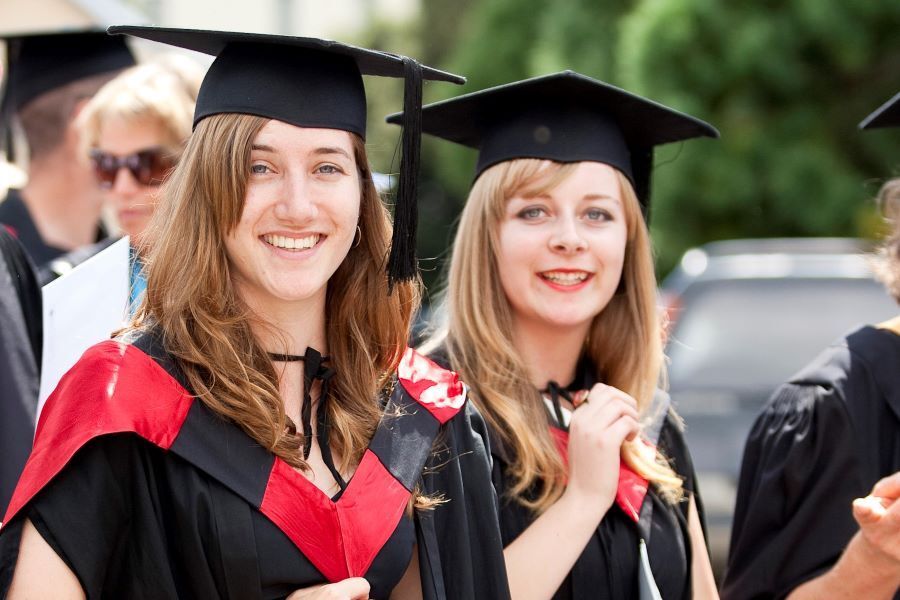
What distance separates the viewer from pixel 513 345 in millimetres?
3143

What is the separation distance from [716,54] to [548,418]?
9.54 metres

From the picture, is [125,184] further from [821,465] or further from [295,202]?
[821,465]

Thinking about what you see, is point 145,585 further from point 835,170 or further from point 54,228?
point 835,170

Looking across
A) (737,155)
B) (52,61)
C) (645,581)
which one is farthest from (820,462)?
(737,155)

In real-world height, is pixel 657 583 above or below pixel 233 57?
below

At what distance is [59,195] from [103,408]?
2750 mm

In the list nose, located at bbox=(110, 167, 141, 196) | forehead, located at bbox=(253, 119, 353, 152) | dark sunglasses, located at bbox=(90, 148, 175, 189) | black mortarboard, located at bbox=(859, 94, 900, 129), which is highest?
black mortarboard, located at bbox=(859, 94, 900, 129)

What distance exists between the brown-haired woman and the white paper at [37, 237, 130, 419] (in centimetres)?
37

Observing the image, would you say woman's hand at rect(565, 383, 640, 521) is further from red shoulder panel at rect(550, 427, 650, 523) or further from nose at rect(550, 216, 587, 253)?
nose at rect(550, 216, 587, 253)

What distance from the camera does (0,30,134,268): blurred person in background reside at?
4.67m

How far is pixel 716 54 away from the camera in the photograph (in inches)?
470

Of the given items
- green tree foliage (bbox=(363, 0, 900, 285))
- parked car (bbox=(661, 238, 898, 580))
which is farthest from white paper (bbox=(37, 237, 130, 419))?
green tree foliage (bbox=(363, 0, 900, 285))

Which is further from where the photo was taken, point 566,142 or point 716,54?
point 716,54

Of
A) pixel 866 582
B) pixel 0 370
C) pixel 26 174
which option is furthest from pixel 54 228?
pixel 866 582
